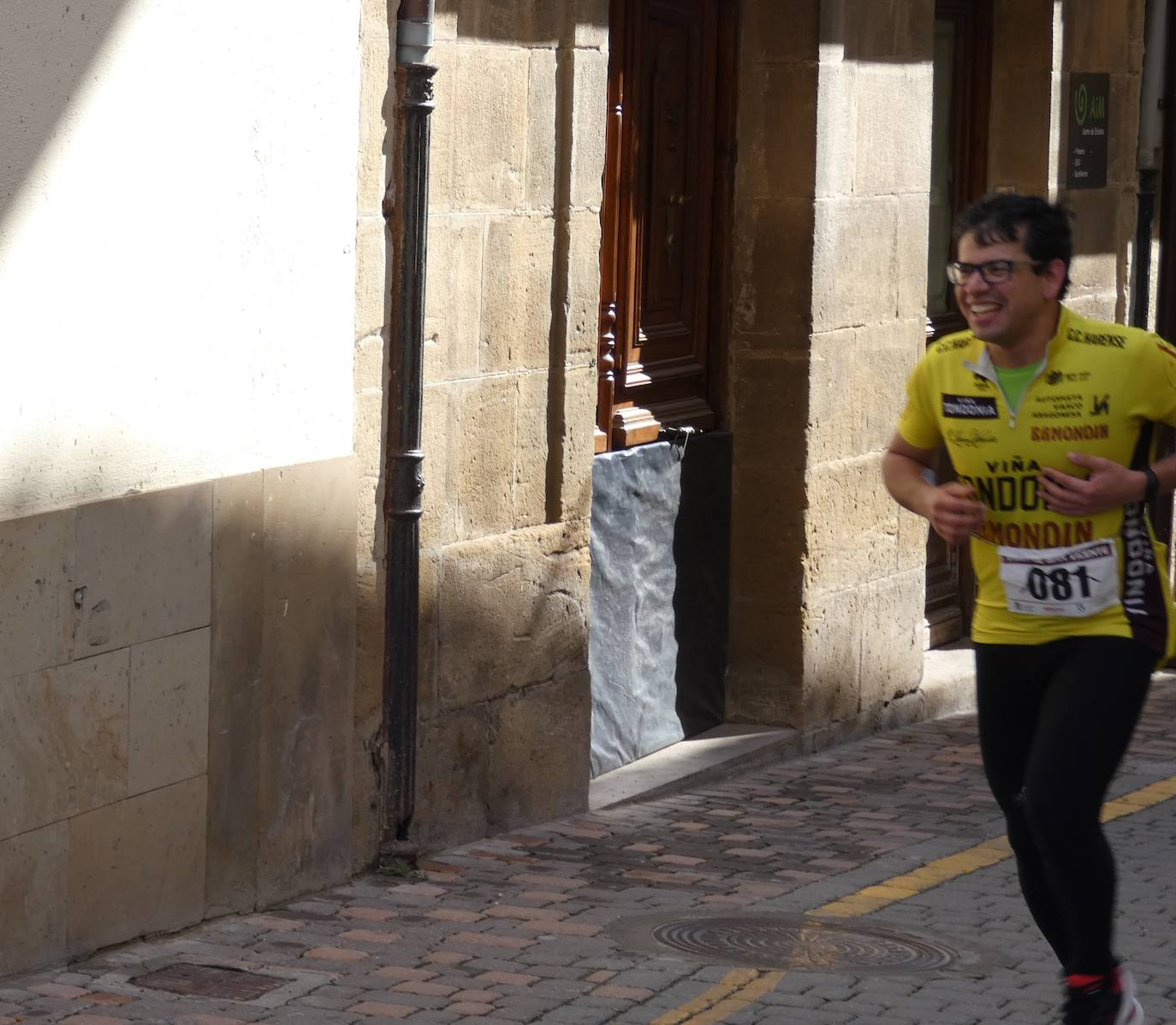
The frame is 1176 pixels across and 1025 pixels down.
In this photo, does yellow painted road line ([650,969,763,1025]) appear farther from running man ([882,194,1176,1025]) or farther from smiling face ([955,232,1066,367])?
smiling face ([955,232,1066,367])

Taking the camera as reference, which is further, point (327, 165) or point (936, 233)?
point (936, 233)

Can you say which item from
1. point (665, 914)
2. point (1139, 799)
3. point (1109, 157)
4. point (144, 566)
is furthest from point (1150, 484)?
point (1109, 157)

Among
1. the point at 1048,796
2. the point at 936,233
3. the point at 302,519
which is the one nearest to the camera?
the point at 1048,796

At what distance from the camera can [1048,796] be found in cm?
529

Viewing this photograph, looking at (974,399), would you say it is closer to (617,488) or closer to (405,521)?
(405,521)

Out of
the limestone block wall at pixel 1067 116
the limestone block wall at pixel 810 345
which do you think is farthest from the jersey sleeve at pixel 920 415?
the limestone block wall at pixel 1067 116

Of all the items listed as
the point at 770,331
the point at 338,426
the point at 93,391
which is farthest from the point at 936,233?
the point at 93,391

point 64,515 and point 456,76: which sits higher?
point 456,76

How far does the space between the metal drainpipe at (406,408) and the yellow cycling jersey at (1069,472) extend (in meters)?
2.26

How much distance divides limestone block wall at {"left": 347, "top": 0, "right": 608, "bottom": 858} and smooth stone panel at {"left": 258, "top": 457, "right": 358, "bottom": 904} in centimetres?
15

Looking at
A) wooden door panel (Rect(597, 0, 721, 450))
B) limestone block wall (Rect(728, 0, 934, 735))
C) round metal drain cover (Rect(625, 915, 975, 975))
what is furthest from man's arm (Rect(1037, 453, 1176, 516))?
limestone block wall (Rect(728, 0, 934, 735))

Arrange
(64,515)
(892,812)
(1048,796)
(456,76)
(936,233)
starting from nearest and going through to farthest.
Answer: (1048,796)
(64,515)
(456,76)
(892,812)
(936,233)

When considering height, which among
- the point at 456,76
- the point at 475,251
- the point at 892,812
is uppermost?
the point at 456,76

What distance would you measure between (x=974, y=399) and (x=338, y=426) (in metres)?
2.29
